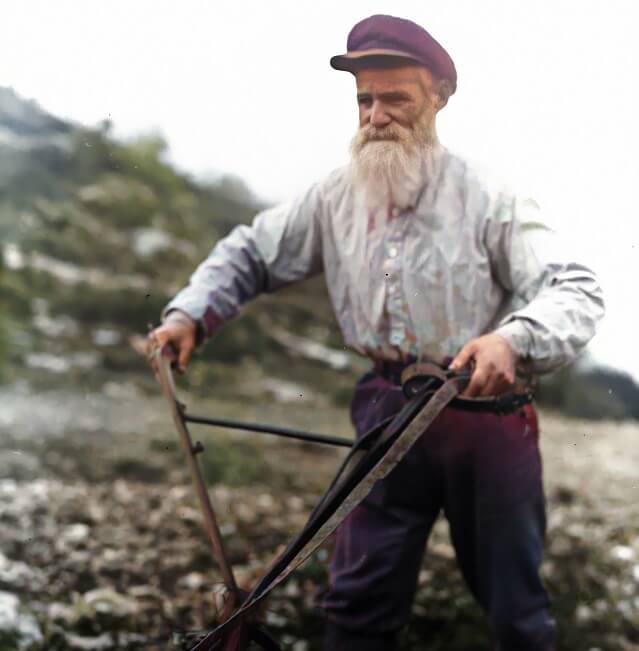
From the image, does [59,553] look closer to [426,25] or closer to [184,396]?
[184,396]

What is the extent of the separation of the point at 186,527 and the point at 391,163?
2.39 m

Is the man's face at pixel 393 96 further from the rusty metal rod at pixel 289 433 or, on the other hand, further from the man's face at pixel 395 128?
the rusty metal rod at pixel 289 433

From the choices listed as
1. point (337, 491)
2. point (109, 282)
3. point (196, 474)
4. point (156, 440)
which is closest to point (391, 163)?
point (337, 491)

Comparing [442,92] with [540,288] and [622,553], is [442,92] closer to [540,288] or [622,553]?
[540,288]

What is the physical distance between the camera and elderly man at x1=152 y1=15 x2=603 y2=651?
2.49 meters

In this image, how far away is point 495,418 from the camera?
8.40 feet

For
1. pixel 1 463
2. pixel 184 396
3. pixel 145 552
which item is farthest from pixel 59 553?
pixel 184 396

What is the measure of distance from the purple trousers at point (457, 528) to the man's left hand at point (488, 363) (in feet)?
1.09

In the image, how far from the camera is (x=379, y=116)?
2494 mm

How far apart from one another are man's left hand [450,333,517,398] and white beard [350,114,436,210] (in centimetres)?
52

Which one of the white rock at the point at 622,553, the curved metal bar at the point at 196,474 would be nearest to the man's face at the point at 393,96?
the curved metal bar at the point at 196,474

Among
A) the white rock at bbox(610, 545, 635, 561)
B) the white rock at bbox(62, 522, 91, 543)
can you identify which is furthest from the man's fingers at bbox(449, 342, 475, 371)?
the white rock at bbox(62, 522, 91, 543)

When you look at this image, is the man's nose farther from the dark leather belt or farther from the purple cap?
the dark leather belt

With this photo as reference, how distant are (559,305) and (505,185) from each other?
412 mm
